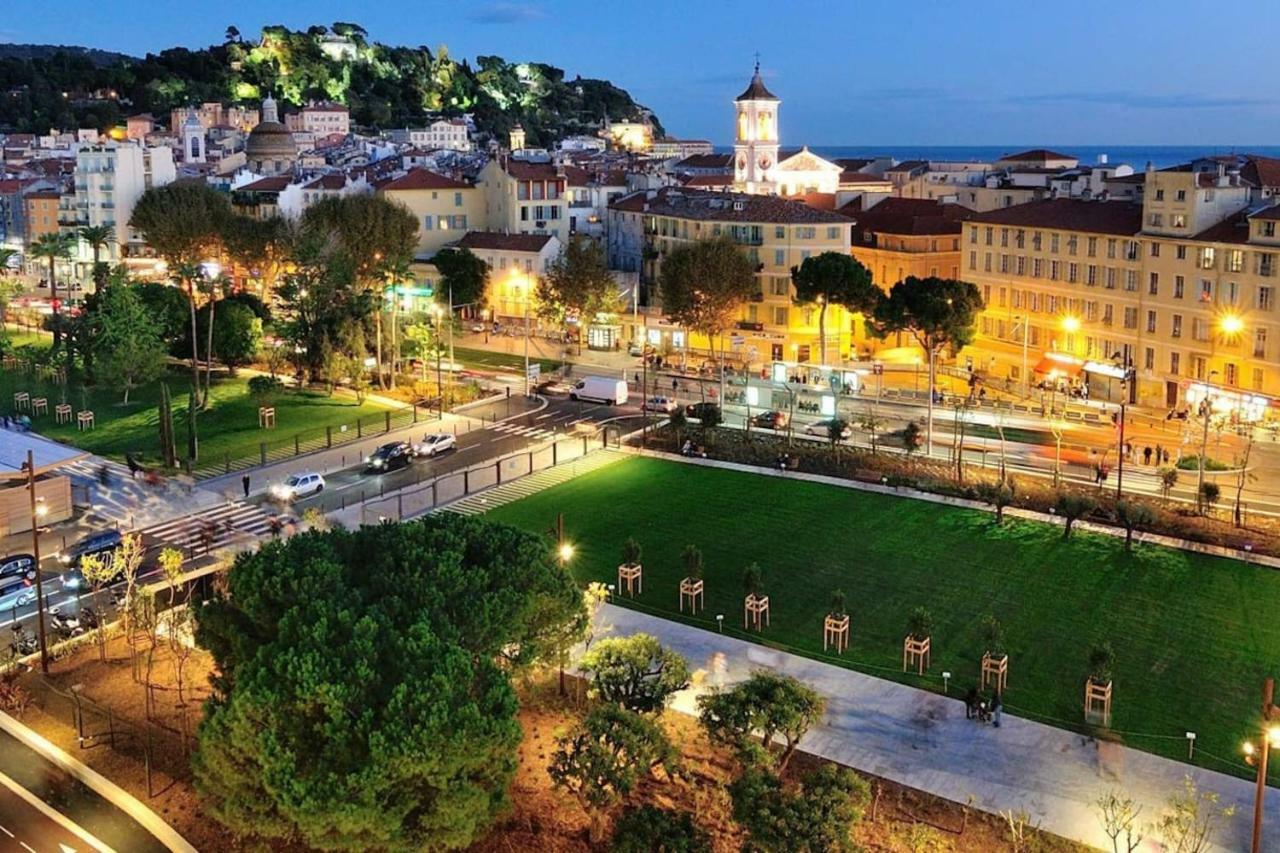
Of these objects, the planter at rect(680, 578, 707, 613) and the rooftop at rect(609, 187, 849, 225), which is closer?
the planter at rect(680, 578, 707, 613)

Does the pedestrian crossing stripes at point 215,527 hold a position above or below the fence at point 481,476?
below

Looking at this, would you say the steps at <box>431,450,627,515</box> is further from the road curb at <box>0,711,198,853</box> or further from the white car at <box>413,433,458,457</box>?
the road curb at <box>0,711,198,853</box>

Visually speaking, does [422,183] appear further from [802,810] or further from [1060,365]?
[802,810]

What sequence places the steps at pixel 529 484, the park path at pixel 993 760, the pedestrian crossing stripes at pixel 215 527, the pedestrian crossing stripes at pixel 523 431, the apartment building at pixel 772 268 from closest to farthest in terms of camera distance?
the park path at pixel 993 760, the pedestrian crossing stripes at pixel 215 527, the steps at pixel 529 484, the pedestrian crossing stripes at pixel 523 431, the apartment building at pixel 772 268

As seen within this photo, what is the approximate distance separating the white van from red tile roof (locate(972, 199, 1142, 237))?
26.9 meters

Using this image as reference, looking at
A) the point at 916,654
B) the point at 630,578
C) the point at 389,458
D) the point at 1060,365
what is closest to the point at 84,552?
the point at 389,458

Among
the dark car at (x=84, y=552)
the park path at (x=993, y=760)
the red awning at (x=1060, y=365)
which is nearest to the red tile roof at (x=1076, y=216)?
the red awning at (x=1060, y=365)

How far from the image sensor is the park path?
85.1ft

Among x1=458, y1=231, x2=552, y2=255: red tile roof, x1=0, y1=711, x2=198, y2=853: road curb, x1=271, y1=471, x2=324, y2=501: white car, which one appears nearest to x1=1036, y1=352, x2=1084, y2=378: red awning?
x1=458, y1=231, x2=552, y2=255: red tile roof

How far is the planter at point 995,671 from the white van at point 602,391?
1444 inches

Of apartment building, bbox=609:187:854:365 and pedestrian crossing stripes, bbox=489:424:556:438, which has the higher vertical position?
apartment building, bbox=609:187:854:365

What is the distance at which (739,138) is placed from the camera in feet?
346

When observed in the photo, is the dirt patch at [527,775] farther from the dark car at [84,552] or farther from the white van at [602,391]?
the white van at [602,391]

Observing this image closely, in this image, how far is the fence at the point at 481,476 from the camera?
1898 inches
